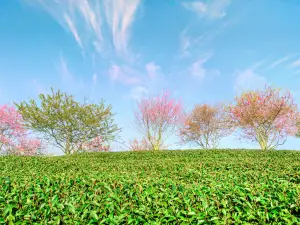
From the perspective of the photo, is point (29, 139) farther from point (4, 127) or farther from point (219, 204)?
point (219, 204)

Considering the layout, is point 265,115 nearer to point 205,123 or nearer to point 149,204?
point 205,123

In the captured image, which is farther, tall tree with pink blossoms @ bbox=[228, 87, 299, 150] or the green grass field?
tall tree with pink blossoms @ bbox=[228, 87, 299, 150]

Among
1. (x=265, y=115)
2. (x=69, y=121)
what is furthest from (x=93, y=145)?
(x=265, y=115)

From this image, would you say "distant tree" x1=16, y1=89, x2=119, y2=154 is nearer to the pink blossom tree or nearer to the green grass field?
the pink blossom tree

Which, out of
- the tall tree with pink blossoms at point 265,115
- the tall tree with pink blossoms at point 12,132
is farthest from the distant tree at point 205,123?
the tall tree with pink blossoms at point 12,132

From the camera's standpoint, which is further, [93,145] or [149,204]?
[93,145]

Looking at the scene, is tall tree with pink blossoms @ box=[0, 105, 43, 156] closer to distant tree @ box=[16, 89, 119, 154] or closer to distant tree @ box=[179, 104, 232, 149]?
distant tree @ box=[16, 89, 119, 154]

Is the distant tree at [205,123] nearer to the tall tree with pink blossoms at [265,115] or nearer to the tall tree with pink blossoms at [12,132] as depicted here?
the tall tree with pink blossoms at [265,115]

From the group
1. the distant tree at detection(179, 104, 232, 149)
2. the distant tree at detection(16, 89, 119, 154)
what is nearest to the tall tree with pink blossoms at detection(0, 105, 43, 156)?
the distant tree at detection(16, 89, 119, 154)

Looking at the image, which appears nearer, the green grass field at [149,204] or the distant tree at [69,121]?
the green grass field at [149,204]

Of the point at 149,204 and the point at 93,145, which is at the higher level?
the point at 93,145

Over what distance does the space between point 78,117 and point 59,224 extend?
22.0 metres

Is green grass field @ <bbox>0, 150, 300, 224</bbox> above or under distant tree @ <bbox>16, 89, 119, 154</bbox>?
under

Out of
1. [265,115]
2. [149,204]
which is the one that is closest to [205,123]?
[265,115]
